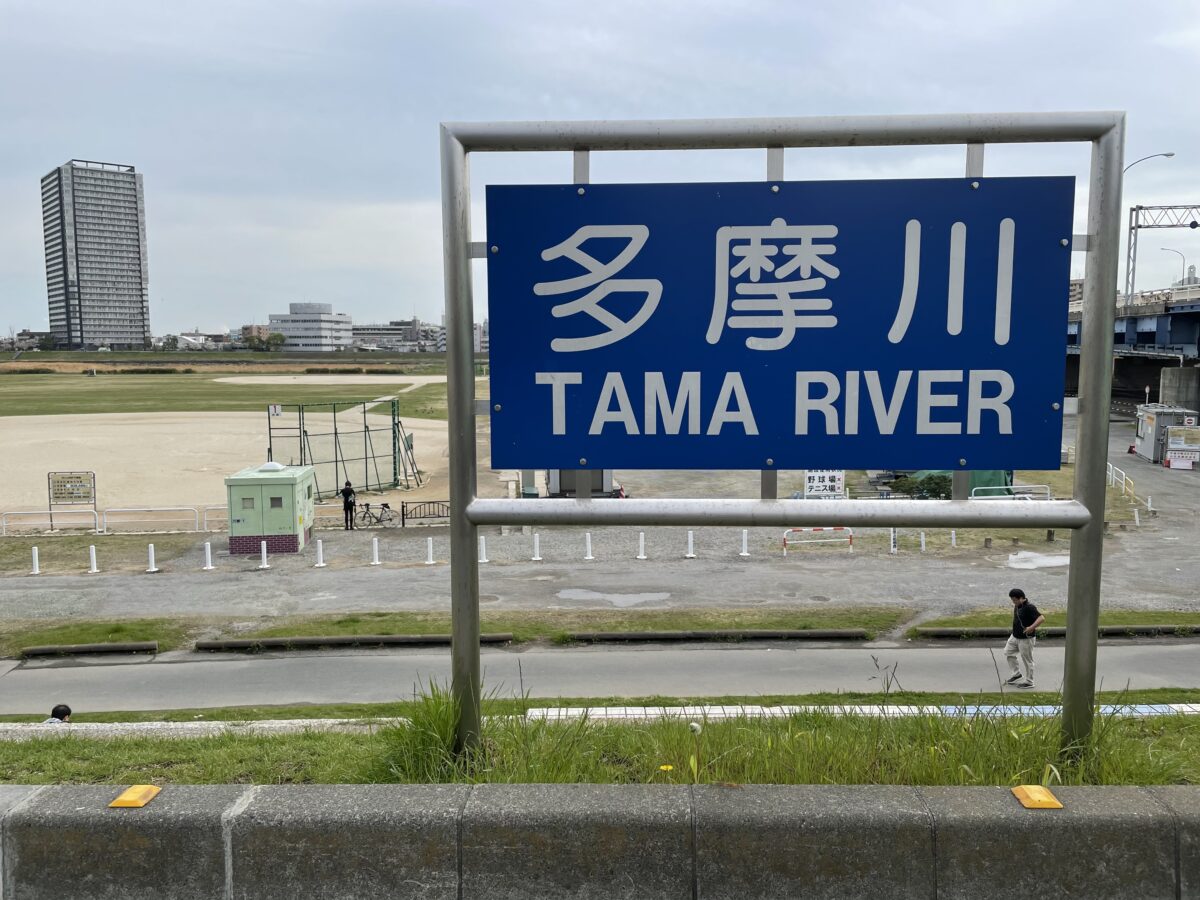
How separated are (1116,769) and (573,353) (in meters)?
3.04

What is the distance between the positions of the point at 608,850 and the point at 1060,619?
13.7 metres

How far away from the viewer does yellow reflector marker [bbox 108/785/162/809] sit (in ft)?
10.9

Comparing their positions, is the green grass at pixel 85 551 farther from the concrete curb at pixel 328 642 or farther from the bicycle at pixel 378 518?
the concrete curb at pixel 328 642

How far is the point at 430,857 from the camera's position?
3.24 meters

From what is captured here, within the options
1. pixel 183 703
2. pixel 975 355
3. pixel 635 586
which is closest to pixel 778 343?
pixel 975 355

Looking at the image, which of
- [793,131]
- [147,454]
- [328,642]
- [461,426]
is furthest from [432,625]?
[147,454]

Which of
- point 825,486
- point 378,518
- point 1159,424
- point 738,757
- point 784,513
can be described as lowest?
point 378,518

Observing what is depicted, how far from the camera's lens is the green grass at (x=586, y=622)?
14.4 m

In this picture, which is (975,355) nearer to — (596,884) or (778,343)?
(778,343)

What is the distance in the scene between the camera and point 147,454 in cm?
4288

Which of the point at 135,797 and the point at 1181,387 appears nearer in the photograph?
the point at 135,797

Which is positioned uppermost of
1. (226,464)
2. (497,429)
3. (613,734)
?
(497,429)

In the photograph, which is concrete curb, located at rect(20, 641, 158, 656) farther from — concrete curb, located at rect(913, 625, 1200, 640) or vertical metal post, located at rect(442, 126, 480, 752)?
concrete curb, located at rect(913, 625, 1200, 640)

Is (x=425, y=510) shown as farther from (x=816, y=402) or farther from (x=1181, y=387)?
(x=1181, y=387)
